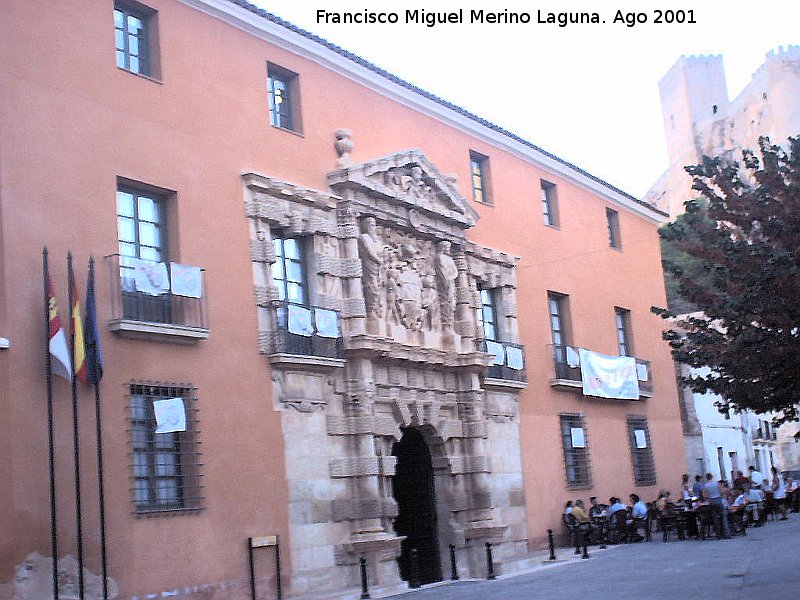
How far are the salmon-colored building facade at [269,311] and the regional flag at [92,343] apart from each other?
394mm

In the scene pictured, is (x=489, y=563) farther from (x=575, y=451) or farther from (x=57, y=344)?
(x=57, y=344)

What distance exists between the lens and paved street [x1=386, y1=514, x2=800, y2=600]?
14.3m

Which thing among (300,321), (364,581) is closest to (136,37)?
(300,321)

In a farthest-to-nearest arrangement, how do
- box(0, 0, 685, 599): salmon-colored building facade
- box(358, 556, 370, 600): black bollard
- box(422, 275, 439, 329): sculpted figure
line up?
box(422, 275, 439, 329): sculpted figure < box(358, 556, 370, 600): black bollard < box(0, 0, 685, 599): salmon-colored building facade

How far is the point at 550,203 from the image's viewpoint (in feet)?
86.8

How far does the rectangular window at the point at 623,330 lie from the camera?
2844cm

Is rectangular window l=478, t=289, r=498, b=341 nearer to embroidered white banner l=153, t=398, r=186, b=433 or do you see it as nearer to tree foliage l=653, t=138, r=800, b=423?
tree foliage l=653, t=138, r=800, b=423

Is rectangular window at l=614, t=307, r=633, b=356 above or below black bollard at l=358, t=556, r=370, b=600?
above

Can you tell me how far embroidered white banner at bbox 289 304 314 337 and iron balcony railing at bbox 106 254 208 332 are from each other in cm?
171

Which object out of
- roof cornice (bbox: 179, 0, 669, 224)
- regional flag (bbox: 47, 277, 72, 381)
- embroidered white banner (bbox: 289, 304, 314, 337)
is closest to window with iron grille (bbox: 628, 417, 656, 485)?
roof cornice (bbox: 179, 0, 669, 224)

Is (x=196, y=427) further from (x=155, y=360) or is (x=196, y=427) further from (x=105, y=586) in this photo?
(x=105, y=586)

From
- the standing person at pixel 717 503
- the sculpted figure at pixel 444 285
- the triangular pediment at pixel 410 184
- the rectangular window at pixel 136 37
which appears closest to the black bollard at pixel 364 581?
the sculpted figure at pixel 444 285

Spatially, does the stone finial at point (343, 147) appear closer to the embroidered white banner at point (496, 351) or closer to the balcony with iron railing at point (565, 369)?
the embroidered white banner at point (496, 351)

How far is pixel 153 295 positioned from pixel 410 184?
6.81 meters
